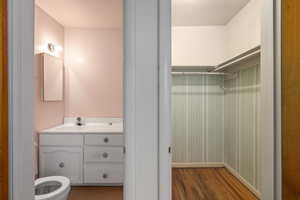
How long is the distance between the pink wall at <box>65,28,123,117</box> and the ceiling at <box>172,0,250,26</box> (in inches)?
40.5

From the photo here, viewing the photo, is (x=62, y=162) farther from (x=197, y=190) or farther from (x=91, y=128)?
(x=197, y=190)

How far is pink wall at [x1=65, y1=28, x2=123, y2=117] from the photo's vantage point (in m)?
3.22

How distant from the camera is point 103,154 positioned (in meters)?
2.68

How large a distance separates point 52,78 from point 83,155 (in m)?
1.16

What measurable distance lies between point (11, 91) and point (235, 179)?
9.97 feet

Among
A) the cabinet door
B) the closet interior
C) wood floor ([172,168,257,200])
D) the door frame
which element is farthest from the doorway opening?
the door frame

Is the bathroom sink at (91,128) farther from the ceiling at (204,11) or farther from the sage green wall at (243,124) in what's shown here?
the ceiling at (204,11)

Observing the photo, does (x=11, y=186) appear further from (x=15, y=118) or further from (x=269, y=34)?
(x=269, y=34)

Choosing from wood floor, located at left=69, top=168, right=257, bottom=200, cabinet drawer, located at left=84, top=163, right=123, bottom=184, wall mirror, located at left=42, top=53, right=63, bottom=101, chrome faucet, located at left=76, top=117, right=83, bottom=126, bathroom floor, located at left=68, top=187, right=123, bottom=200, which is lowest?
bathroom floor, located at left=68, top=187, right=123, bottom=200

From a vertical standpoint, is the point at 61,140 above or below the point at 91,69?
below

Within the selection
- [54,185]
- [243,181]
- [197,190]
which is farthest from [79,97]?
[243,181]

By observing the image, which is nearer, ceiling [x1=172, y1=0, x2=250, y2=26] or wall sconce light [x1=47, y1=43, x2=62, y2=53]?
ceiling [x1=172, y1=0, x2=250, y2=26]

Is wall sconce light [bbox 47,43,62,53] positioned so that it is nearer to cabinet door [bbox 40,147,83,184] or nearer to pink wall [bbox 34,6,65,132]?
pink wall [bbox 34,6,65,132]

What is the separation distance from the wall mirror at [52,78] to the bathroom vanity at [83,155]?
498 millimetres
